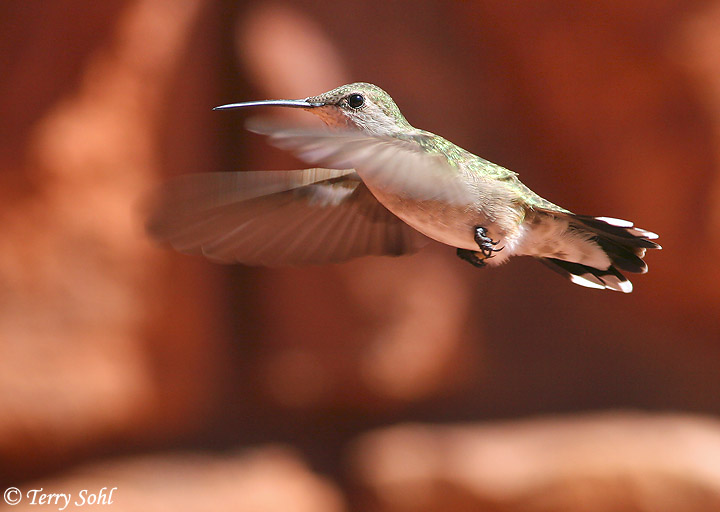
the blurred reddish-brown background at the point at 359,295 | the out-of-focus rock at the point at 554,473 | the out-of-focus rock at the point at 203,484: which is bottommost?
the out-of-focus rock at the point at 203,484

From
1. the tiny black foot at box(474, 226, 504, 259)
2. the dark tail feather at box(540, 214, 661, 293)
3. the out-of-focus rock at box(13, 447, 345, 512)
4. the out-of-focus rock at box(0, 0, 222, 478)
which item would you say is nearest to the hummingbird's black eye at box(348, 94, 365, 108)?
the tiny black foot at box(474, 226, 504, 259)

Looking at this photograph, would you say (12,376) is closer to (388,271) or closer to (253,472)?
(253,472)

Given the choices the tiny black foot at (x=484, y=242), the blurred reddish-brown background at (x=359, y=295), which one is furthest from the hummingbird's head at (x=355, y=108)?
the blurred reddish-brown background at (x=359, y=295)

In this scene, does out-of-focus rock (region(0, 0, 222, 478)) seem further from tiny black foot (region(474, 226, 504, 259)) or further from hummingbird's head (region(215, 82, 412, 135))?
tiny black foot (region(474, 226, 504, 259))

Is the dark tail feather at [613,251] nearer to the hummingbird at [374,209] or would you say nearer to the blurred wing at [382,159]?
the hummingbird at [374,209]

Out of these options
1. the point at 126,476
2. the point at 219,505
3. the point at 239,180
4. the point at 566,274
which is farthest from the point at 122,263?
the point at 566,274
